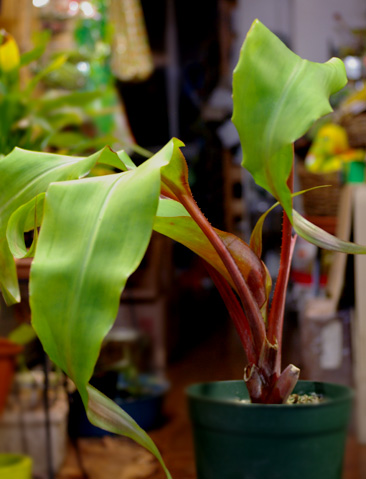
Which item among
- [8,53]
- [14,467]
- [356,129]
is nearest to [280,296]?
[14,467]

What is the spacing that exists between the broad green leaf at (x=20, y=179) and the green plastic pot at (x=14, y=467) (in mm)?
474

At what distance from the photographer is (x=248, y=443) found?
0.50m

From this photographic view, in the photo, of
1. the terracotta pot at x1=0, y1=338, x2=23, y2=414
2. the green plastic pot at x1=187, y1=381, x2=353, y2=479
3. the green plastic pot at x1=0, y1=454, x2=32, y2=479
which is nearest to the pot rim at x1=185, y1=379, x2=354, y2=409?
the green plastic pot at x1=187, y1=381, x2=353, y2=479

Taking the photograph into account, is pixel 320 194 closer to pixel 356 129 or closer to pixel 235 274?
pixel 356 129

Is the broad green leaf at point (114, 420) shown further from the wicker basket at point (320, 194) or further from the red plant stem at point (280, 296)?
the wicker basket at point (320, 194)

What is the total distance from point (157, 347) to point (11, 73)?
53.4 inches

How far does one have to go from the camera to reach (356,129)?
58.9 inches

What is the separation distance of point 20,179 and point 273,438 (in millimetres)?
314

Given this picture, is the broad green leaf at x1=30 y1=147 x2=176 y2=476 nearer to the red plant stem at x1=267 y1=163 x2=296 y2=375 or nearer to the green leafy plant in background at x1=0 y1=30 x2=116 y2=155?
the red plant stem at x1=267 y1=163 x2=296 y2=375

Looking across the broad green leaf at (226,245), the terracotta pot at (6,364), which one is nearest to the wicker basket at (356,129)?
the terracotta pot at (6,364)

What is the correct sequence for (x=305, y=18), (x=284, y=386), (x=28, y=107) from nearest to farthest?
(x=284, y=386), (x=305, y=18), (x=28, y=107)

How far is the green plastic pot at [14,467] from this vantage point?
910 millimetres

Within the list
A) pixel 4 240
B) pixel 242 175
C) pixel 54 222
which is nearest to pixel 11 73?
pixel 242 175

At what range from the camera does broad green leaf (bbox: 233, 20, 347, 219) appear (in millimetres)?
459
